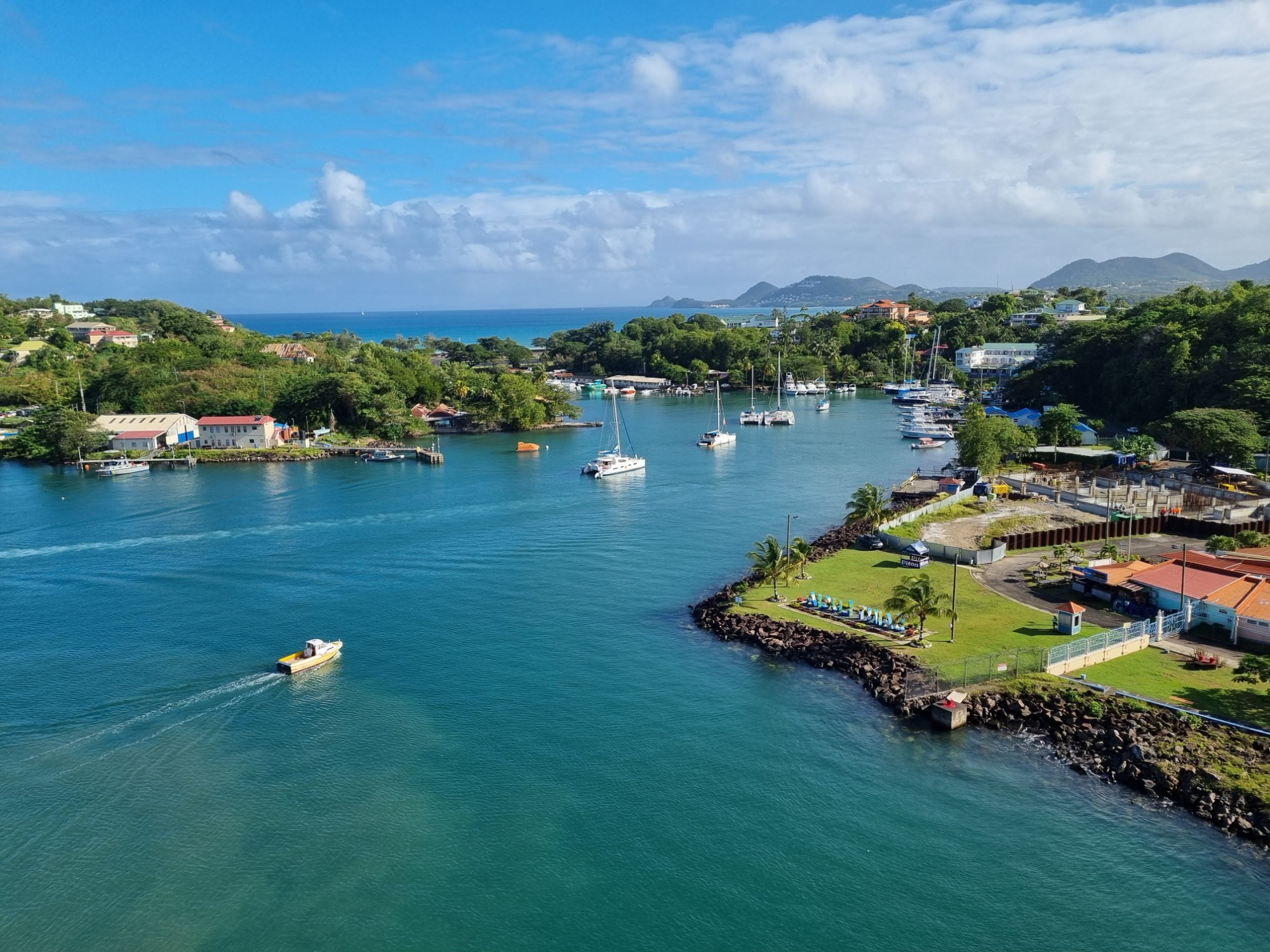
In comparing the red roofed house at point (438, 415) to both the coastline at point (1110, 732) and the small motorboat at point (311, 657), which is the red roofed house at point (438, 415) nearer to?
the small motorboat at point (311, 657)

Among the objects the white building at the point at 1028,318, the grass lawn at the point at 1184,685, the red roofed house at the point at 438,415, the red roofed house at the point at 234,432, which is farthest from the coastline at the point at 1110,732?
the white building at the point at 1028,318

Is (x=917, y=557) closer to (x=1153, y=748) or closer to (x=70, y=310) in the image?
(x=1153, y=748)

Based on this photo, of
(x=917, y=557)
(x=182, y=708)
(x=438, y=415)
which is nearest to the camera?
(x=182, y=708)

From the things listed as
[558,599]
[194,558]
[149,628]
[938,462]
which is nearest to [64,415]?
[194,558]

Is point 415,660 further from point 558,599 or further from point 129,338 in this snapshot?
point 129,338

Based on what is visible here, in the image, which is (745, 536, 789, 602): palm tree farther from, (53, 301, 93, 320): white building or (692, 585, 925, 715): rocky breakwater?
(53, 301, 93, 320): white building

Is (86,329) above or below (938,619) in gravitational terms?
above

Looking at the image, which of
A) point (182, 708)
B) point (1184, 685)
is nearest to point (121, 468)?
point (182, 708)
